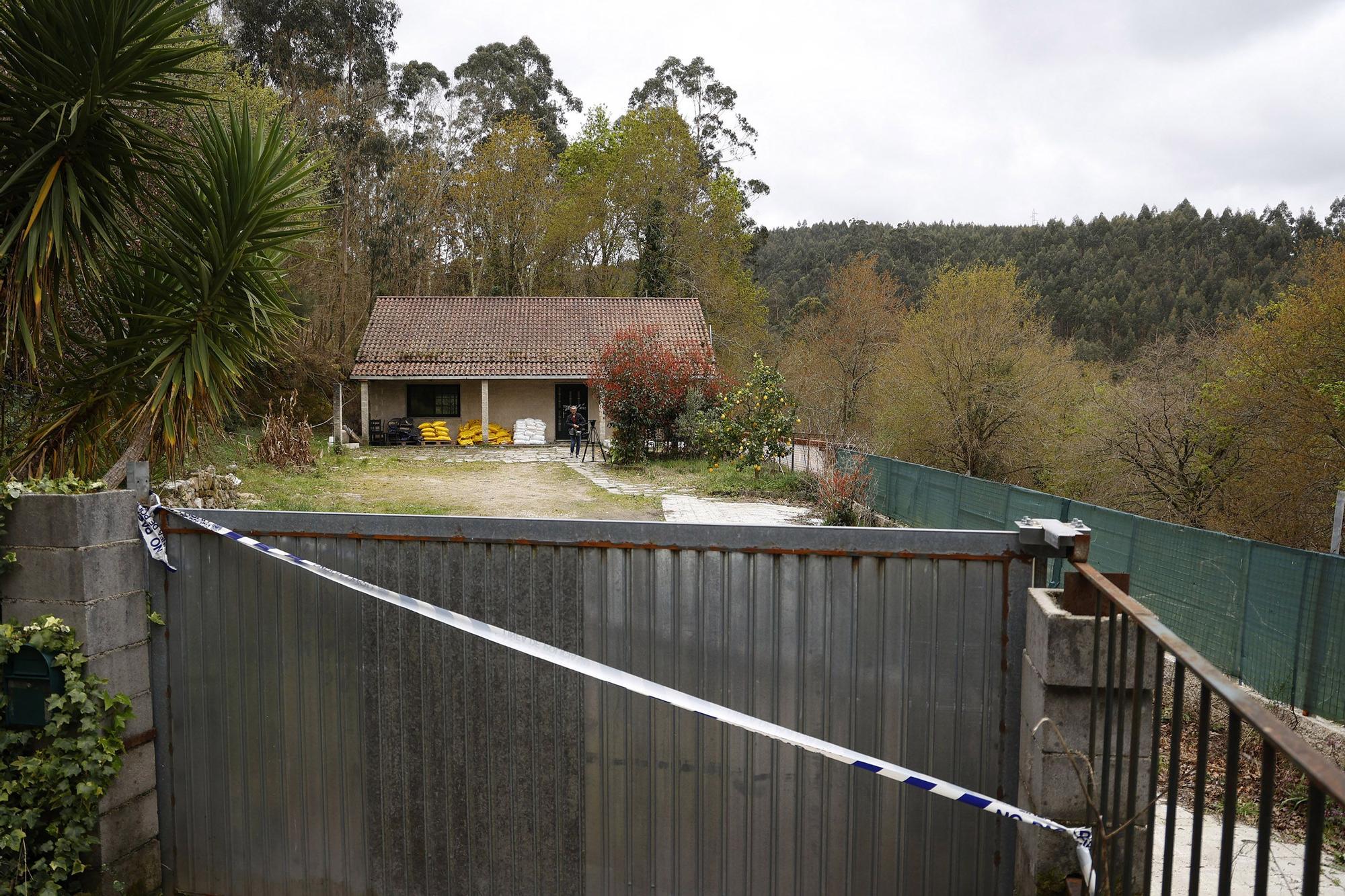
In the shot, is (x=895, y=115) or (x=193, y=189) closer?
(x=193, y=189)

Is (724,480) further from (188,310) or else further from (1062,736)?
(1062,736)

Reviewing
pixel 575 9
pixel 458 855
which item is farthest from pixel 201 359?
pixel 575 9

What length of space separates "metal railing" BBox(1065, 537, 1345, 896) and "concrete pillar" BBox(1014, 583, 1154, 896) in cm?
2

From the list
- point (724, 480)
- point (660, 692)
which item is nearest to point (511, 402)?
point (724, 480)

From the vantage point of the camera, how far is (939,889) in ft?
9.30

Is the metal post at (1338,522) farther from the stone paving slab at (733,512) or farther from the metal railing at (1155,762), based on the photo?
the stone paving slab at (733,512)

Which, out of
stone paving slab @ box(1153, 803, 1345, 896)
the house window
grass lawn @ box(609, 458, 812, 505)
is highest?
the house window

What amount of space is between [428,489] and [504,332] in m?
13.2

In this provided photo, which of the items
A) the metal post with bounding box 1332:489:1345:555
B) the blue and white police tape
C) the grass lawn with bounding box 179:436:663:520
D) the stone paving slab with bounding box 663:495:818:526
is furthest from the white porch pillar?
the blue and white police tape

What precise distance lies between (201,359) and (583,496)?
10.4 meters

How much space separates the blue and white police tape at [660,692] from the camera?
2488mm

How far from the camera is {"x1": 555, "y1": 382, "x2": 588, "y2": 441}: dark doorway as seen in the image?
2634 cm

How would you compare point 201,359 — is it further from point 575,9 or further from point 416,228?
point 575,9

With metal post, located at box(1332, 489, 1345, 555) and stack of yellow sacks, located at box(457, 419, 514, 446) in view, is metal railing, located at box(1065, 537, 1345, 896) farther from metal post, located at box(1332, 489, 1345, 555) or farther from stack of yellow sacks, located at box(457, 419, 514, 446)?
stack of yellow sacks, located at box(457, 419, 514, 446)
